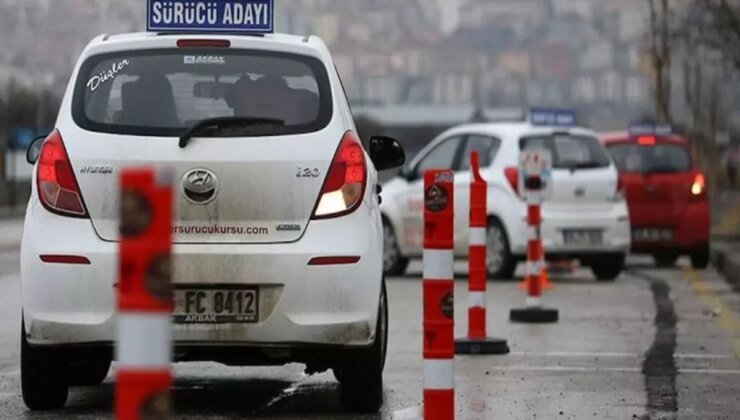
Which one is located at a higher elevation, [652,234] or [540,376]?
[540,376]

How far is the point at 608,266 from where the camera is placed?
21000mm

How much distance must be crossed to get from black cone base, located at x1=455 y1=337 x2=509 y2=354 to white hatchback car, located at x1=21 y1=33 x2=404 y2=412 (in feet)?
10.1

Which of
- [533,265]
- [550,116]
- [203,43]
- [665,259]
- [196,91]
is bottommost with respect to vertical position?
[665,259]

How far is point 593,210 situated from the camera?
2062cm

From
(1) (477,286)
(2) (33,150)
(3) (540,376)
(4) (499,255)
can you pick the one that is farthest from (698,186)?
(2) (33,150)

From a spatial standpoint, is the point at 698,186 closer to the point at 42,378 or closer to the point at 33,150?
the point at 33,150

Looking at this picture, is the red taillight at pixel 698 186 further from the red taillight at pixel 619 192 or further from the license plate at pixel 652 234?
the red taillight at pixel 619 192

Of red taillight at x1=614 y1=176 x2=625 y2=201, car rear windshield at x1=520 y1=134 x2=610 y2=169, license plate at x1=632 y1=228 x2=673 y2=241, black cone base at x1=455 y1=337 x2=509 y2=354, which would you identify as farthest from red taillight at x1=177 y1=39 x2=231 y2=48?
license plate at x1=632 y1=228 x2=673 y2=241

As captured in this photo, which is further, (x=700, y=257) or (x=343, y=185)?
(x=700, y=257)

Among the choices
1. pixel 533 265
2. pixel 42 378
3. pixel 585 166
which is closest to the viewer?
pixel 42 378

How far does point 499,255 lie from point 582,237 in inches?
34.3

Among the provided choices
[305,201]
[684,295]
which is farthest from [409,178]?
[305,201]

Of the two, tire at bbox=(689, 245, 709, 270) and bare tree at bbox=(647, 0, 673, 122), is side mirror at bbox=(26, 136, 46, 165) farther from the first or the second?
bare tree at bbox=(647, 0, 673, 122)

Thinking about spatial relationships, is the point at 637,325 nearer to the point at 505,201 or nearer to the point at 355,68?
the point at 505,201
